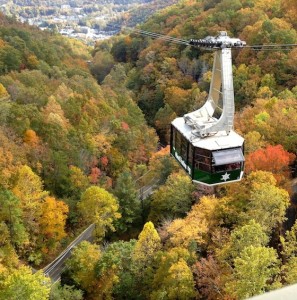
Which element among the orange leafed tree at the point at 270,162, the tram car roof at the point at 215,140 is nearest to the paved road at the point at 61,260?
the orange leafed tree at the point at 270,162

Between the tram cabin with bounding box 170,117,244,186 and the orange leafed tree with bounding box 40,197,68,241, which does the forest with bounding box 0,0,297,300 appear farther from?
the tram cabin with bounding box 170,117,244,186

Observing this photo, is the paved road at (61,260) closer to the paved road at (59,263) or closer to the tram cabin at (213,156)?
the paved road at (59,263)

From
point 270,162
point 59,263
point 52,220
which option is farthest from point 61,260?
point 270,162

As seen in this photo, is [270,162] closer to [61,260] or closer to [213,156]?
[213,156]

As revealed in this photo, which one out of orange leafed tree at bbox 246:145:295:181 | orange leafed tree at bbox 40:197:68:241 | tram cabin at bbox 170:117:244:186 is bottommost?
orange leafed tree at bbox 40:197:68:241

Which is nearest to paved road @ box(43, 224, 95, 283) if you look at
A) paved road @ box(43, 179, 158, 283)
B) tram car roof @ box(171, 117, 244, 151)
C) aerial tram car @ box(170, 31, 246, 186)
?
paved road @ box(43, 179, 158, 283)
